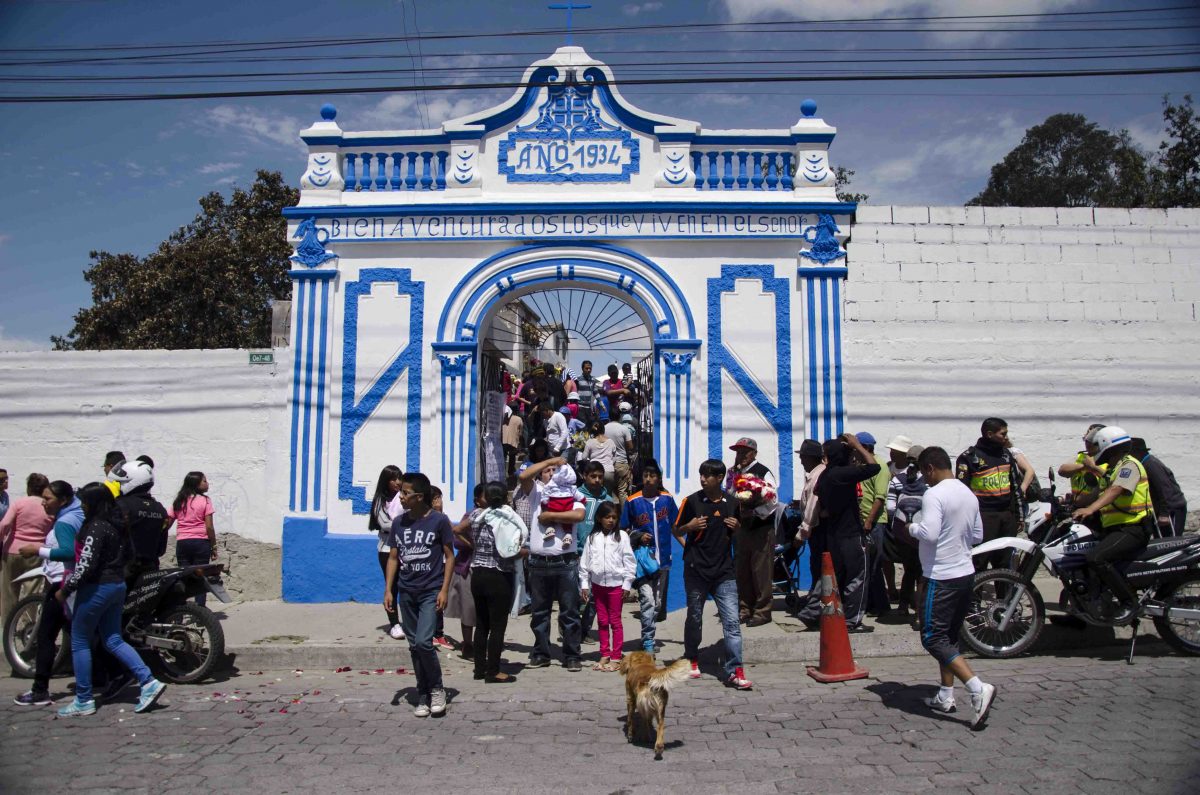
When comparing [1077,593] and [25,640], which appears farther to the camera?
[25,640]

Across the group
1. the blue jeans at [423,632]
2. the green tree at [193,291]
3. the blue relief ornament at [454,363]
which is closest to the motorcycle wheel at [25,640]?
the blue jeans at [423,632]

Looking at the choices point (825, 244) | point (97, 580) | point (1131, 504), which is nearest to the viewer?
point (97, 580)

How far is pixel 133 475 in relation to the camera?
778cm

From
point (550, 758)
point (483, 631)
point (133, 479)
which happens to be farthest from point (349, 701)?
point (133, 479)

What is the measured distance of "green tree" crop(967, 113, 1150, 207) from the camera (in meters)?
31.8

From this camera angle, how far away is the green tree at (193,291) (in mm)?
20047

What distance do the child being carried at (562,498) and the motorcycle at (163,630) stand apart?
9.42ft

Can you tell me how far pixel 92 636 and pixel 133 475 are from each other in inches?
64.8

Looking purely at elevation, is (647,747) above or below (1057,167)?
below

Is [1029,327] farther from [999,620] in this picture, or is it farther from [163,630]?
[163,630]

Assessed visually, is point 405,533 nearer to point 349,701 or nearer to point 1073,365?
point 349,701

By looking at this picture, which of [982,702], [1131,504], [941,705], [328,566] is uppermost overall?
[1131,504]

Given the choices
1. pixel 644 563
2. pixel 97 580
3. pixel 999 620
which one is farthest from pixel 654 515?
pixel 97 580

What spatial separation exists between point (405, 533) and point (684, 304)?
5.20 m
